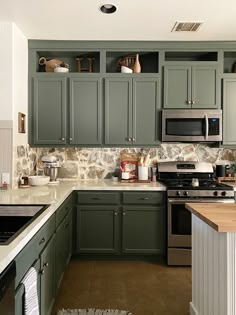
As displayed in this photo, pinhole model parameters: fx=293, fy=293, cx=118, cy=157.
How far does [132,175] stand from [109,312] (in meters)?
1.92

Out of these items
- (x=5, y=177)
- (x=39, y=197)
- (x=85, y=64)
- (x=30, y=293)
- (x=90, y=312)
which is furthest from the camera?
(x=85, y=64)

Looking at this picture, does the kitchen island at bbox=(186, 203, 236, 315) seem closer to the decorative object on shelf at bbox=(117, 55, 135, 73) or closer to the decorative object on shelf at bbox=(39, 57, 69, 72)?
the decorative object on shelf at bbox=(117, 55, 135, 73)

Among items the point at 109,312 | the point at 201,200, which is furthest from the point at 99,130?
the point at 109,312

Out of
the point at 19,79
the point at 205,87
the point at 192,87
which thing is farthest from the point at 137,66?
the point at 19,79

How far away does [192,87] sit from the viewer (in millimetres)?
3734

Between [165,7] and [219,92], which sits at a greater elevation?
[165,7]

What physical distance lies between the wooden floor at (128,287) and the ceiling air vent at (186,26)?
2.70 m

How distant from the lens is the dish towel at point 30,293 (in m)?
1.44

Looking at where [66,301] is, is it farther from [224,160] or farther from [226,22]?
[226,22]

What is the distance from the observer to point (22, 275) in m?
1.45

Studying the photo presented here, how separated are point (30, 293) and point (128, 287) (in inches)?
62.4

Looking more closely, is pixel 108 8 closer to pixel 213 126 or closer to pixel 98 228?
pixel 213 126

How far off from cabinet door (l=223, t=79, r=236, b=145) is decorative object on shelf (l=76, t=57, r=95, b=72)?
1745 millimetres

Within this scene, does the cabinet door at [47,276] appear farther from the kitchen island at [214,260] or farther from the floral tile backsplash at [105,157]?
the floral tile backsplash at [105,157]
